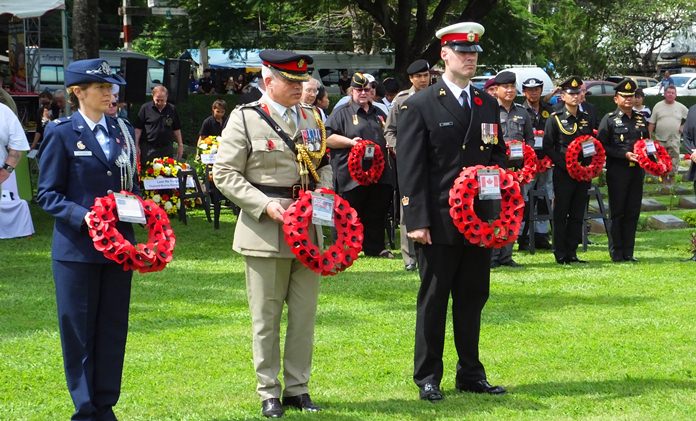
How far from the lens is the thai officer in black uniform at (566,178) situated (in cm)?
1423

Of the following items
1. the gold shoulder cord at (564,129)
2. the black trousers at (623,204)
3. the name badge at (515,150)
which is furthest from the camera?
the black trousers at (623,204)

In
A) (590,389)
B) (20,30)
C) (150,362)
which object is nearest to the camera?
(590,389)

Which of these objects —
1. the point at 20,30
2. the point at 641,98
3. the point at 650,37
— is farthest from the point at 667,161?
the point at 650,37

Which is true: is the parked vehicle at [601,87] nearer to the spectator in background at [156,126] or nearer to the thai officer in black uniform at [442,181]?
the spectator in background at [156,126]

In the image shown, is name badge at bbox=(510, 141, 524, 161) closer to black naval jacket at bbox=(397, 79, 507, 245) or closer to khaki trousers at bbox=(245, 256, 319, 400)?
black naval jacket at bbox=(397, 79, 507, 245)

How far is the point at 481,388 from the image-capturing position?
307 inches

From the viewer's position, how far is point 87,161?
656 centimetres

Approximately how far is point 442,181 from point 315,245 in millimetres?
966

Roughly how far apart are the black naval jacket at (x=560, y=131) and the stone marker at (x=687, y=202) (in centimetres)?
863

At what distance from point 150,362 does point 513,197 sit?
3045 millimetres

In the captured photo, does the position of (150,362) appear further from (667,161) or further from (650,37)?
(650,37)

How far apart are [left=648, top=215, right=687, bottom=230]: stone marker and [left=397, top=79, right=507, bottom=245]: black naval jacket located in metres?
12.6

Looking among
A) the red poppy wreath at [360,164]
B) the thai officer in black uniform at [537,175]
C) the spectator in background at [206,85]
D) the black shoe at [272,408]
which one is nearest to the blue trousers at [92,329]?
the black shoe at [272,408]

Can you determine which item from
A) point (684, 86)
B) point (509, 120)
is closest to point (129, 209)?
point (509, 120)
